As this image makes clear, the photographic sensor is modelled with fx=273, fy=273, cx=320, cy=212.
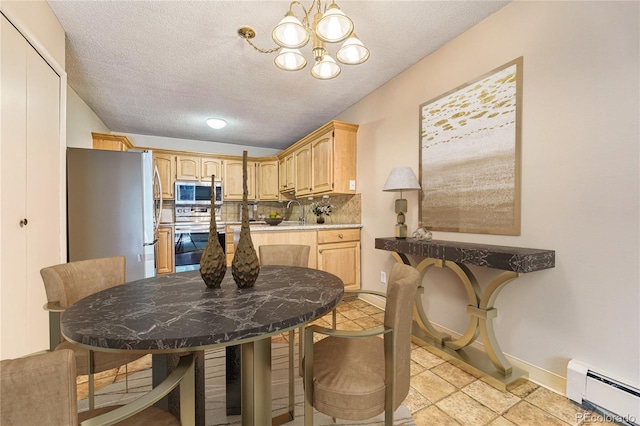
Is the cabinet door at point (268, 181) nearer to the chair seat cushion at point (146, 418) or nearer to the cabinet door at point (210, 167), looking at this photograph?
the cabinet door at point (210, 167)

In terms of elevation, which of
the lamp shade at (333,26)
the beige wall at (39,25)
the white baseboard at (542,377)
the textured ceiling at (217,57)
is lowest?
the white baseboard at (542,377)

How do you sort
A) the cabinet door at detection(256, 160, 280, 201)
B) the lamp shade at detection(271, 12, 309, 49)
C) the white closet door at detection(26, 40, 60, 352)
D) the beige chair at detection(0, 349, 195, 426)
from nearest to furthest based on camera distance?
1. the beige chair at detection(0, 349, 195, 426)
2. the lamp shade at detection(271, 12, 309, 49)
3. the white closet door at detection(26, 40, 60, 352)
4. the cabinet door at detection(256, 160, 280, 201)

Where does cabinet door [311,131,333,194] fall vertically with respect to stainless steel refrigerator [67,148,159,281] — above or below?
above

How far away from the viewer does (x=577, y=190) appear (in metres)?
1.54

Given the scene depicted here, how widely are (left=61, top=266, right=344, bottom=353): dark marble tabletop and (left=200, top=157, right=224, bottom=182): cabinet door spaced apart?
3.89 m

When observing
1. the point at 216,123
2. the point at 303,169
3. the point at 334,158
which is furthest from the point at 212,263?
the point at 216,123

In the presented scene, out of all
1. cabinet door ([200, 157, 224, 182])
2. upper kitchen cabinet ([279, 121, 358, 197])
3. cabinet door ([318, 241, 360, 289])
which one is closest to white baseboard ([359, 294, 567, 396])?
cabinet door ([318, 241, 360, 289])

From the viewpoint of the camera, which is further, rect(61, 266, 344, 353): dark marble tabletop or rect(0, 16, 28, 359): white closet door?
rect(0, 16, 28, 359): white closet door

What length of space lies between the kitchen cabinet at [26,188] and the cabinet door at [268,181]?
134 inches

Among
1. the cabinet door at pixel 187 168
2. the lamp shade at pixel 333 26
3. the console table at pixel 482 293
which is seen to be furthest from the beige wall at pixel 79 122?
the console table at pixel 482 293

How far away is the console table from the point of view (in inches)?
61.4

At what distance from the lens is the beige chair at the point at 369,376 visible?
3.20 feet

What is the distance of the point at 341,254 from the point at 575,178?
2.27 metres

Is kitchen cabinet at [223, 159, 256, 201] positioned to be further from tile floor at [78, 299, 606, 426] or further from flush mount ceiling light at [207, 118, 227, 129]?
tile floor at [78, 299, 606, 426]
